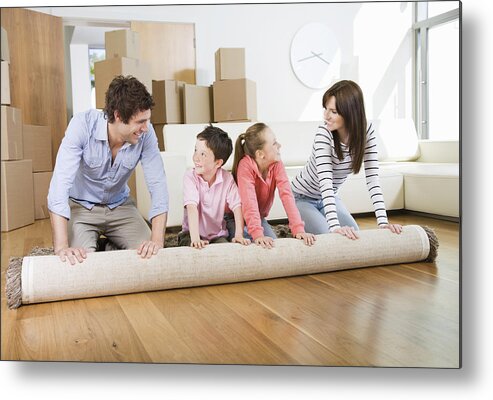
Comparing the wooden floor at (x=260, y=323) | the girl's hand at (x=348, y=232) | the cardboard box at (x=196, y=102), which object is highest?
the cardboard box at (x=196, y=102)

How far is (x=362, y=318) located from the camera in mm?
1831

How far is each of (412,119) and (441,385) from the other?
86 cm

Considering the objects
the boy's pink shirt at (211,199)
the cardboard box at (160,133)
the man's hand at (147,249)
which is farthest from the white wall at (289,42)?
the man's hand at (147,249)

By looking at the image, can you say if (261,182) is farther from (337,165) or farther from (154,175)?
(154,175)

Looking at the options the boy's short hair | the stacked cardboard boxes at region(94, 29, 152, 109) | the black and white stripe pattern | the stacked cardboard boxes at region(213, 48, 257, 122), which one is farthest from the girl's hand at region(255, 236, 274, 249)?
the stacked cardboard boxes at region(94, 29, 152, 109)

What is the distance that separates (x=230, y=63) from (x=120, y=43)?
37cm

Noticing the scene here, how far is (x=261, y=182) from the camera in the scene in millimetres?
2160

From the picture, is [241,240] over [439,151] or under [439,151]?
under

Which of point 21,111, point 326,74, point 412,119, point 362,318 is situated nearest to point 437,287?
point 362,318

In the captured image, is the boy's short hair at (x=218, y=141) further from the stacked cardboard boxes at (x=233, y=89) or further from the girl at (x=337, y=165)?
the girl at (x=337, y=165)

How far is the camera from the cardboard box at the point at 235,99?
1947 millimetres

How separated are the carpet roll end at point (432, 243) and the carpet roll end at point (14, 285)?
146cm

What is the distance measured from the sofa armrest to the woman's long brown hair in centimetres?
21

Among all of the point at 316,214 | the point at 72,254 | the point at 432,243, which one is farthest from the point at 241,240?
the point at 432,243
